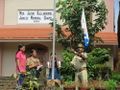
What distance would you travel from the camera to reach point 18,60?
1730 centimetres

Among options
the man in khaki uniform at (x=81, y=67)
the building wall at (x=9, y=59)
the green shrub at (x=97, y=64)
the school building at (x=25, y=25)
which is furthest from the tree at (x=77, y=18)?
the man in khaki uniform at (x=81, y=67)

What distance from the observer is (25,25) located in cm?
2636

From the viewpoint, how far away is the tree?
21484 mm

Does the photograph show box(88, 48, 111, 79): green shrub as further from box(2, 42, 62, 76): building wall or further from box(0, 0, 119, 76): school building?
box(2, 42, 62, 76): building wall

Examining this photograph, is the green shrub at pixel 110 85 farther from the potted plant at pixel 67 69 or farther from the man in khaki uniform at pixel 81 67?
the potted plant at pixel 67 69

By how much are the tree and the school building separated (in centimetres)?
314

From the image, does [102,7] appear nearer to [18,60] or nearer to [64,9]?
[64,9]

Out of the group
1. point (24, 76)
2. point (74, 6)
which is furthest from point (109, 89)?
point (74, 6)

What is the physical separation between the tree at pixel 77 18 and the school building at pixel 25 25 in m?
3.14

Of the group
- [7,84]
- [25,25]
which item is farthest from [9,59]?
[7,84]

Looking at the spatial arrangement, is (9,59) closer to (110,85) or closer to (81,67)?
(81,67)

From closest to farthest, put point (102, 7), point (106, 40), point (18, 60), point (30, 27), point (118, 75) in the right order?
1. point (18, 60)
2. point (118, 75)
3. point (102, 7)
4. point (106, 40)
5. point (30, 27)

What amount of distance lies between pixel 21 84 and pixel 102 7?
272 inches

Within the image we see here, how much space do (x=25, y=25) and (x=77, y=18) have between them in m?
5.45
